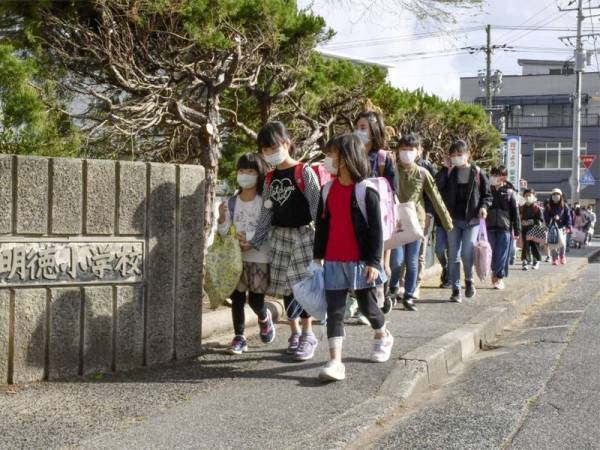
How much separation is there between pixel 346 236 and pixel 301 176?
0.62 meters

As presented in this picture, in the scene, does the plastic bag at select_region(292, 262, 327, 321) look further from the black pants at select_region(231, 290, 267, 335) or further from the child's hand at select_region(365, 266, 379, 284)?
the black pants at select_region(231, 290, 267, 335)

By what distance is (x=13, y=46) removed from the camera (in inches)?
300

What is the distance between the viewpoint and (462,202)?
8859 millimetres

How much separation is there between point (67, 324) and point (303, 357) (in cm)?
164

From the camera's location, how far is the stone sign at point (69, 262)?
4.86 m

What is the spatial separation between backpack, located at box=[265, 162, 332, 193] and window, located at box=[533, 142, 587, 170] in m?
49.0

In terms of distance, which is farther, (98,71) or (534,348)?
(98,71)

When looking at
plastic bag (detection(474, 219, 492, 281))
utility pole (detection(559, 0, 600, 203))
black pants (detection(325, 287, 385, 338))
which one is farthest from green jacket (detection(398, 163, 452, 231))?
utility pole (detection(559, 0, 600, 203))

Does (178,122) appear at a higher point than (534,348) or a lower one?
higher

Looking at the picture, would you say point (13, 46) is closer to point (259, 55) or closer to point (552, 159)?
point (259, 55)

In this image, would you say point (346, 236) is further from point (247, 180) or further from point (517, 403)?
point (517, 403)

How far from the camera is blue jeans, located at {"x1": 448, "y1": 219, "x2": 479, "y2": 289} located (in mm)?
8914

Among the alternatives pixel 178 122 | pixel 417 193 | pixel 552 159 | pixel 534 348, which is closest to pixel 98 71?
pixel 178 122

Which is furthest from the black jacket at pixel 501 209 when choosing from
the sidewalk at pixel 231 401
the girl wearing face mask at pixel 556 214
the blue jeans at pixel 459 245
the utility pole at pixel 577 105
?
the utility pole at pixel 577 105
